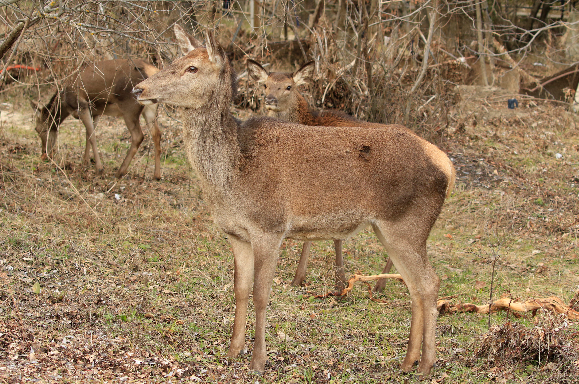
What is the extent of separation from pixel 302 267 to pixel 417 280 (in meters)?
2.33

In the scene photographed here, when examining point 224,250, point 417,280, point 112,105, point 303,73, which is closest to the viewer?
point 417,280

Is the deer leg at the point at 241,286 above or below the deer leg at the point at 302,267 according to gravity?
above

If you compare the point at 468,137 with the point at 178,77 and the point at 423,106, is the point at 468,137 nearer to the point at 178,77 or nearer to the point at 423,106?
the point at 423,106

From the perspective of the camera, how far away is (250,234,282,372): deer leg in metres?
4.91

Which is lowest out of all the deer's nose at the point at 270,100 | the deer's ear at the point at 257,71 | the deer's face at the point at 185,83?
the deer's nose at the point at 270,100

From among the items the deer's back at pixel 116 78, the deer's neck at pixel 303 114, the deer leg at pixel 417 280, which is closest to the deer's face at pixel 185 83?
the deer leg at pixel 417 280

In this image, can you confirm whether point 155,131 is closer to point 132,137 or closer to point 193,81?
point 132,137

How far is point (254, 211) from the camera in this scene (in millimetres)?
4926

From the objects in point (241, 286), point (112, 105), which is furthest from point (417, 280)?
point (112, 105)

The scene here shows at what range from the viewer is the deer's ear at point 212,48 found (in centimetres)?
495

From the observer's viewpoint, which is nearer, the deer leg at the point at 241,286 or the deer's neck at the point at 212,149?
the deer's neck at the point at 212,149

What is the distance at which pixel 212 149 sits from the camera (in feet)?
16.6

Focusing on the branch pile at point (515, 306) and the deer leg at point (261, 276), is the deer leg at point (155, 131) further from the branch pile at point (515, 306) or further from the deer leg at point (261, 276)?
the deer leg at point (261, 276)

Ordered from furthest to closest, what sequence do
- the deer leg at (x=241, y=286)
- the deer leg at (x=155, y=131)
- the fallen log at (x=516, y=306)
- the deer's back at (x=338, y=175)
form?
the deer leg at (x=155, y=131)
the fallen log at (x=516, y=306)
the deer leg at (x=241, y=286)
the deer's back at (x=338, y=175)
